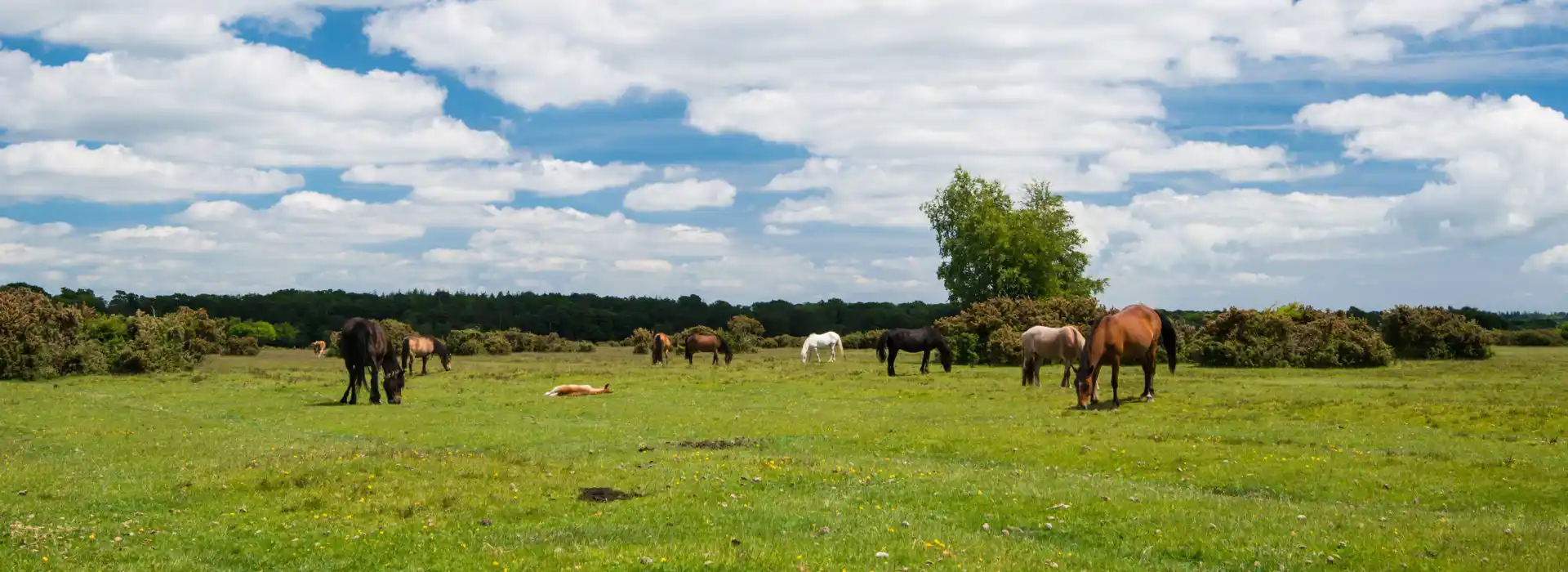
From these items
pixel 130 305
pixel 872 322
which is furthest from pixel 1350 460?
pixel 130 305

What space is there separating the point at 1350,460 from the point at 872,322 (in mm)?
95997

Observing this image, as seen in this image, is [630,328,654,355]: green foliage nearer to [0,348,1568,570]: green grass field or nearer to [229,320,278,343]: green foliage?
[229,320,278,343]: green foliage

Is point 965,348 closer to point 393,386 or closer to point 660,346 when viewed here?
point 660,346

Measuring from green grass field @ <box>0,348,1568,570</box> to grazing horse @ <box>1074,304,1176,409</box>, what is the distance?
33.1 inches

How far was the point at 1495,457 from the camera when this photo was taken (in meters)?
15.1

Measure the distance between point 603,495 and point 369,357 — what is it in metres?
16.5

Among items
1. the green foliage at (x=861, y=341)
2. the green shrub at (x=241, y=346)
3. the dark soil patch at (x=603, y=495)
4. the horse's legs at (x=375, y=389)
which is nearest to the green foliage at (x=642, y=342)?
the green foliage at (x=861, y=341)

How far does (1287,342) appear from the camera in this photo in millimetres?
45344

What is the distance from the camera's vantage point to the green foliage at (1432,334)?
157ft

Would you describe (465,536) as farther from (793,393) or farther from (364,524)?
(793,393)

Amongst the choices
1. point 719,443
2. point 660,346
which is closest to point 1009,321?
point 660,346

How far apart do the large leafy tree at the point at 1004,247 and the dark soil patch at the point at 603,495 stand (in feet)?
187

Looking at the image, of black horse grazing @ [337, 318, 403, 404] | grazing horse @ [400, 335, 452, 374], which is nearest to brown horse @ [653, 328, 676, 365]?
grazing horse @ [400, 335, 452, 374]

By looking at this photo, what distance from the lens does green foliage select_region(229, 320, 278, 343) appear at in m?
80.6
